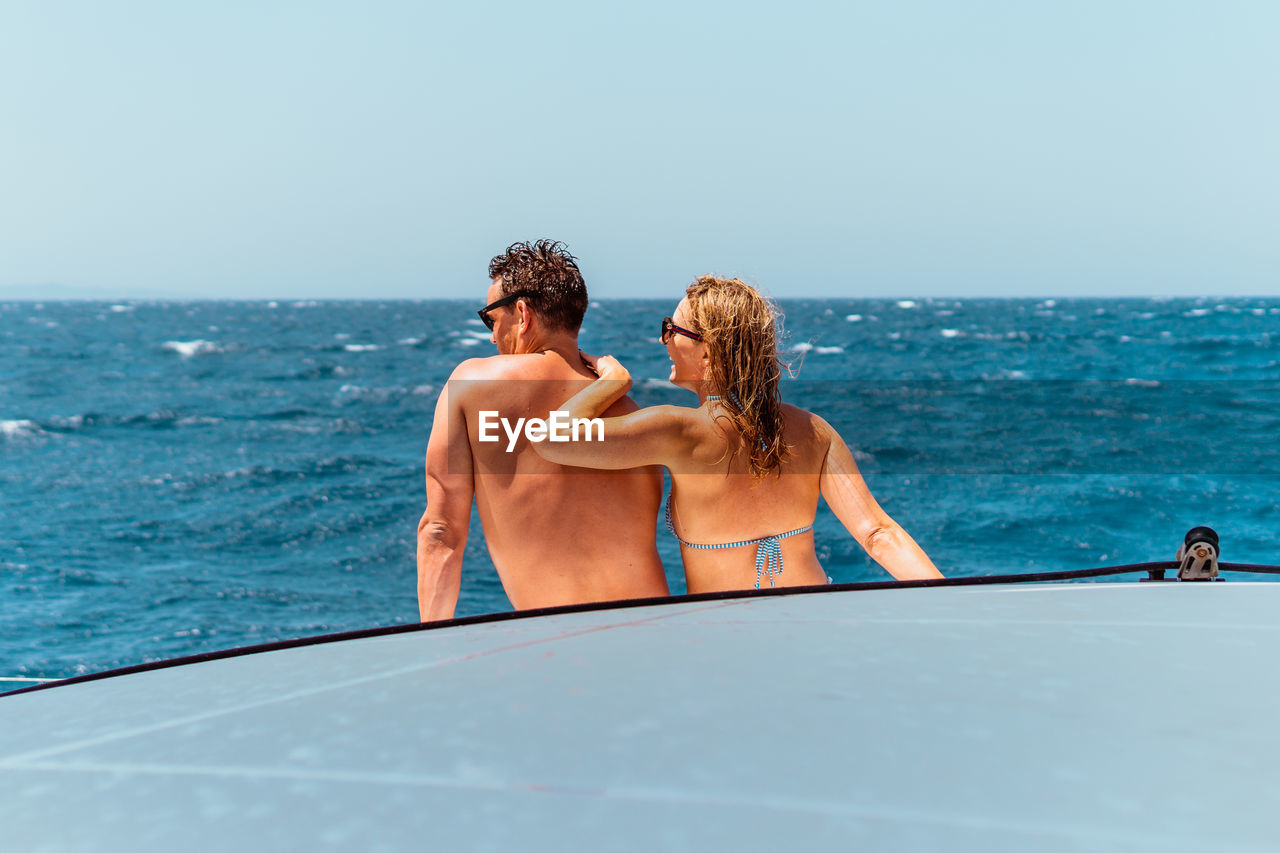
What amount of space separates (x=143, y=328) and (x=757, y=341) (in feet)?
207

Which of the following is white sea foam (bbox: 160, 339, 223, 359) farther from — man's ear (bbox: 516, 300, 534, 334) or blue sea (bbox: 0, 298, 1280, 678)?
man's ear (bbox: 516, 300, 534, 334)

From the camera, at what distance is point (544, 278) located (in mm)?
2703

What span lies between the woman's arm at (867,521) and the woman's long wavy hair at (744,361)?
0.18 metres

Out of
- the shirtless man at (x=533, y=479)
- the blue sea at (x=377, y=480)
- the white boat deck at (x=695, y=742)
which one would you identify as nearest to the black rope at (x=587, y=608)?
the white boat deck at (x=695, y=742)

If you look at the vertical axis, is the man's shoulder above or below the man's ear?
below

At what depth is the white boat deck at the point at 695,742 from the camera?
0.91 metres

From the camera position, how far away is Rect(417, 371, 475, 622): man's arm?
2.70 meters

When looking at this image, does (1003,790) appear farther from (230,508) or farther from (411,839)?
(230,508)

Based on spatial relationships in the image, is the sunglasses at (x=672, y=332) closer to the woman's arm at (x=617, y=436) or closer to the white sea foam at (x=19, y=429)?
the woman's arm at (x=617, y=436)

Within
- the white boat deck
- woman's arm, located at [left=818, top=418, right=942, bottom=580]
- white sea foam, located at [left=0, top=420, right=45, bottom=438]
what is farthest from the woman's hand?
white sea foam, located at [left=0, top=420, right=45, bottom=438]

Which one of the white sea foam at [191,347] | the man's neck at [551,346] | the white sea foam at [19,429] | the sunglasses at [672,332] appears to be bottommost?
the white sea foam at [19,429]

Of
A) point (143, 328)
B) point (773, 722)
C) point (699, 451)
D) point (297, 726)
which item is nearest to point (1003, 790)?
point (773, 722)

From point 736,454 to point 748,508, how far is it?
15 centimetres

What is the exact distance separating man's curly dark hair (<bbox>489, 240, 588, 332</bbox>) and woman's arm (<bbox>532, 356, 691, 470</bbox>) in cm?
34
